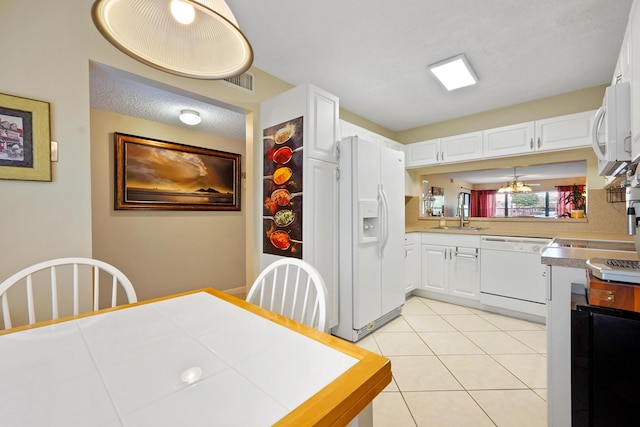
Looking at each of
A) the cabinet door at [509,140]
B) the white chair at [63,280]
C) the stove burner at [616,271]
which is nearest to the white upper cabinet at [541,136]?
the cabinet door at [509,140]

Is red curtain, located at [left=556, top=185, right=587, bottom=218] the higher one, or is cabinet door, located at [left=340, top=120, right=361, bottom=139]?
cabinet door, located at [left=340, top=120, right=361, bottom=139]

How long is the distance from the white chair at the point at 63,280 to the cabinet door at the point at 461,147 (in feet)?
11.7

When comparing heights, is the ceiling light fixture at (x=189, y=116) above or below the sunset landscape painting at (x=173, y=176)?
above

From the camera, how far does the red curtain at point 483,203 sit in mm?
3668

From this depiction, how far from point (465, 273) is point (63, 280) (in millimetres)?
3494

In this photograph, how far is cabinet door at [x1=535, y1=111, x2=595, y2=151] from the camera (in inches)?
104

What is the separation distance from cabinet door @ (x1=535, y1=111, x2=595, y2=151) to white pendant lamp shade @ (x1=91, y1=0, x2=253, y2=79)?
10.7 ft

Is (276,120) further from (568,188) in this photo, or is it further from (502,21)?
(568,188)

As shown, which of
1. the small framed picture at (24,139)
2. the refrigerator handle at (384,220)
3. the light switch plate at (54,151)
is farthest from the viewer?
the refrigerator handle at (384,220)

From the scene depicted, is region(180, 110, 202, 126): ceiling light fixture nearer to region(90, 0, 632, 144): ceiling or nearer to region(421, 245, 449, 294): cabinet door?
region(90, 0, 632, 144): ceiling

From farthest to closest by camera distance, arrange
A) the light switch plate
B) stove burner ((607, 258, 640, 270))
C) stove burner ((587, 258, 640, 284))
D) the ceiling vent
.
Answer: the ceiling vent
the light switch plate
stove burner ((607, 258, 640, 270))
stove burner ((587, 258, 640, 284))

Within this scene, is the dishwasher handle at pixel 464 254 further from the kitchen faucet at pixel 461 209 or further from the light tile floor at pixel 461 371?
the kitchen faucet at pixel 461 209

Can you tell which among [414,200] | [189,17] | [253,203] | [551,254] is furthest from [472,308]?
[189,17]

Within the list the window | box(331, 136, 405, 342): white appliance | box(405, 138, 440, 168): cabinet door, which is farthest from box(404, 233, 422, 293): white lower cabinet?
the window
